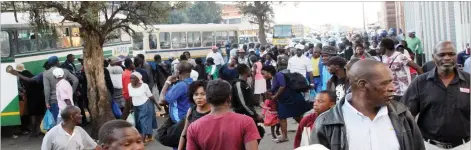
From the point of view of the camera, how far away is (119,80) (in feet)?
37.3

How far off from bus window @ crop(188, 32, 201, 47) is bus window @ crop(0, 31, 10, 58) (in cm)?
1389

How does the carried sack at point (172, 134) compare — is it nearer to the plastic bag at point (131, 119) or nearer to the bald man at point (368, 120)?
the bald man at point (368, 120)

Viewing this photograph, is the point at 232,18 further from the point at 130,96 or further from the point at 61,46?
the point at 130,96

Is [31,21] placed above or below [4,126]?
above

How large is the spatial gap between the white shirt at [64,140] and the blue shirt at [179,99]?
938 mm

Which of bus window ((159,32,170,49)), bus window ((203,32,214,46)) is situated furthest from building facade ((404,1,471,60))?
bus window ((159,32,170,49))

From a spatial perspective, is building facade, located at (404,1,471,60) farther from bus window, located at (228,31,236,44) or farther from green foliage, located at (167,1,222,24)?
green foliage, located at (167,1,222,24)

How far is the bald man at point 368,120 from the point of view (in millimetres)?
3229

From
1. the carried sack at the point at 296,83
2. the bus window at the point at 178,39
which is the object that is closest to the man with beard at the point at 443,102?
the carried sack at the point at 296,83

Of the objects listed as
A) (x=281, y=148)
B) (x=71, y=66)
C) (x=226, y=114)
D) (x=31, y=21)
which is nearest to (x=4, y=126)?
(x=71, y=66)

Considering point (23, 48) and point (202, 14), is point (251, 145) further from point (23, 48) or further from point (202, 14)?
point (202, 14)

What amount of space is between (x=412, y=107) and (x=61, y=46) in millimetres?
10938

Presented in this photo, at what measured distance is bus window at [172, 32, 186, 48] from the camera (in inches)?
Answer: 984

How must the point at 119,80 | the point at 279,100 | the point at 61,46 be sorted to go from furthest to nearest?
the point at 61,46 → the point at 119,80 → the point at 279,100
